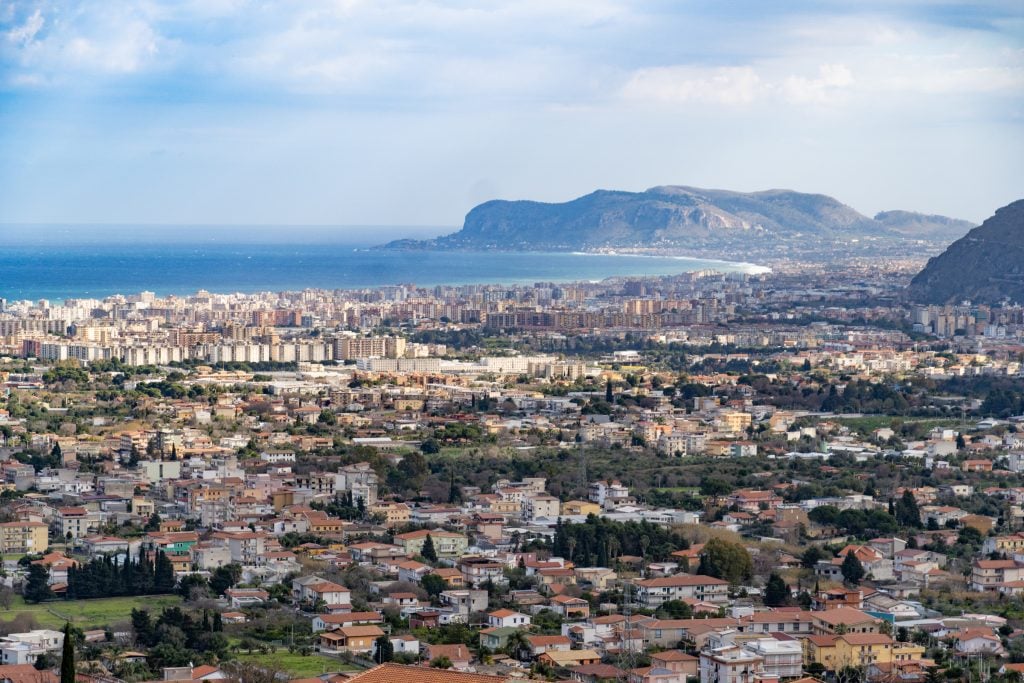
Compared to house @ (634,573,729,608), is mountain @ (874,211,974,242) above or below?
above

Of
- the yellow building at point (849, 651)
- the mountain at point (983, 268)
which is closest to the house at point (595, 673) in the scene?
the yellow building at point (849, 651)

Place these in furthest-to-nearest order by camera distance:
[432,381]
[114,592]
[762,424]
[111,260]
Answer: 1. [111,260]
2. [432,381]
3. [762,424]
4. [114,592]

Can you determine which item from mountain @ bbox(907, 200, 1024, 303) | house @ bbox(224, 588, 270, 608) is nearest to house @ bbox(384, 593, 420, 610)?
house @ bbox(224, 588, 270, 608)

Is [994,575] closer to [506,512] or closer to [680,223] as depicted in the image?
[506,512]

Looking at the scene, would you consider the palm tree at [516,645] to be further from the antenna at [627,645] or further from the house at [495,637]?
the antenna at [627,645]

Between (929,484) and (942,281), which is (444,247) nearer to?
(942,281)

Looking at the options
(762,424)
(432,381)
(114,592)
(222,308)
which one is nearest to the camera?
(114,592)

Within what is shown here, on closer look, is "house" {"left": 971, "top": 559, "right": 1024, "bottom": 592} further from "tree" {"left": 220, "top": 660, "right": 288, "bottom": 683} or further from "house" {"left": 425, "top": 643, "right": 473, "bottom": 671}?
"tree" {"left": 220, "top": 660, "right": 288, "bottom": 683}

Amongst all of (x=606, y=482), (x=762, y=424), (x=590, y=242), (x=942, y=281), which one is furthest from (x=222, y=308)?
(x=590, y=242)
